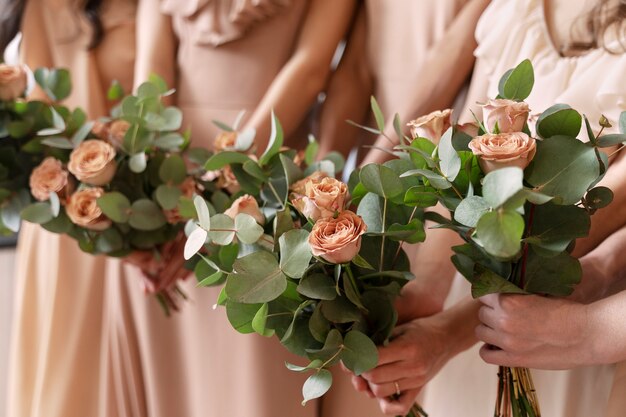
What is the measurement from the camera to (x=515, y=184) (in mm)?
701

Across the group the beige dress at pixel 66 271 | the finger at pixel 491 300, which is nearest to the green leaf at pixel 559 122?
the finger at pixel 491 300

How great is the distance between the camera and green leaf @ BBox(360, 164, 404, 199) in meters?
0.85

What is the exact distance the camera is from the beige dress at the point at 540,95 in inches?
40.1

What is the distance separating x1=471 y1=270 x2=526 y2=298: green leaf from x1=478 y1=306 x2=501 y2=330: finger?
0.20 ft

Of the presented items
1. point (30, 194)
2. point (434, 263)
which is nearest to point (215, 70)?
point (30, 194)

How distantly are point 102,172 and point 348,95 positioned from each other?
55cm

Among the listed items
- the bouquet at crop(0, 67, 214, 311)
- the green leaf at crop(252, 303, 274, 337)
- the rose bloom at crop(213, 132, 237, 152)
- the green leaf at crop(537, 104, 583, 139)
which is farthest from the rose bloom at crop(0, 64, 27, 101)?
the green leaf at crop(537, 104, 583, 139)

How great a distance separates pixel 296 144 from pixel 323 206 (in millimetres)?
842

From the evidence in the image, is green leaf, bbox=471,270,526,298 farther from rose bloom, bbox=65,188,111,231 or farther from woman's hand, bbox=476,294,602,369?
rose bloom, bbox=65,188,111,231

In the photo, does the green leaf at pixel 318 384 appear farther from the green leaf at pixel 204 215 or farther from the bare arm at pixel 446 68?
the bare arm at pixel 446 68

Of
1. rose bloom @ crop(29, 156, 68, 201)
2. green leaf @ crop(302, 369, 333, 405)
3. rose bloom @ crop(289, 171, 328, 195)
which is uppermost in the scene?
rose bloom @ crop(289, 171, 328, 195)

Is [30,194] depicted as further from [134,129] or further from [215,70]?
[215,70]

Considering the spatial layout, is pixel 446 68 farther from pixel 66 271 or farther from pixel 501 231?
pixel 66 271

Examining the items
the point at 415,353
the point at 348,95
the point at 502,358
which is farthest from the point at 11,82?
the point at 502,358
